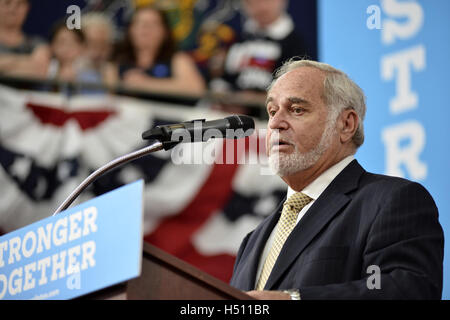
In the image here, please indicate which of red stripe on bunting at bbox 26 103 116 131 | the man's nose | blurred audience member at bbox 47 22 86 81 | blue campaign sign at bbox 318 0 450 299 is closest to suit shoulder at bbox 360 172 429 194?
the man's nose

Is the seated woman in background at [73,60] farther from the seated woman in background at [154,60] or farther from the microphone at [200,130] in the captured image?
the microphone at [200,130]

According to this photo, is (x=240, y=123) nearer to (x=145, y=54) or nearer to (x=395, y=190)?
(x=395, y=190)

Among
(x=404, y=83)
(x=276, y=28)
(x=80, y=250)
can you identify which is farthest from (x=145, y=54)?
(x=80, y=250)

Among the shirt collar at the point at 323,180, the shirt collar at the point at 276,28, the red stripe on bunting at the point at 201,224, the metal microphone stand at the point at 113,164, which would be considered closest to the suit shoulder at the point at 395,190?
the shirt collar at the point at 323,180

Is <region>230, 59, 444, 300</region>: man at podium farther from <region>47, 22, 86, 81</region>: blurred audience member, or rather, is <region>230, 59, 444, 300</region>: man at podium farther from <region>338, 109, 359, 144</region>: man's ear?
<region>47, 22, 86, 81</region>: blurred audience member

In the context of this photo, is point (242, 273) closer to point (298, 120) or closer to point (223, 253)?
point (298, 120)

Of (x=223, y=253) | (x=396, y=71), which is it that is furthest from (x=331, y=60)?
(x=223, y=253)

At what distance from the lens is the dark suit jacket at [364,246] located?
2.09m

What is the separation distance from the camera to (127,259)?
1.55 meters

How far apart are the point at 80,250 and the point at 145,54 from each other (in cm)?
393

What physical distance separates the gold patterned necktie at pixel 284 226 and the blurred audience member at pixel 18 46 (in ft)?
9.91

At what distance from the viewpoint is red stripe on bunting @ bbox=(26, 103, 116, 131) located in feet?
17.3

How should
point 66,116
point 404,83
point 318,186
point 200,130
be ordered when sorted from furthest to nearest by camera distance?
point 66,116 < point 404,83 < point 318,186 < point 200,130

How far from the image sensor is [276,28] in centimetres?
557
